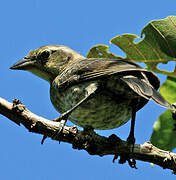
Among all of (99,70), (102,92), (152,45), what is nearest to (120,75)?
(99,70)

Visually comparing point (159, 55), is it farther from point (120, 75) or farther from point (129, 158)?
point (129, 158)

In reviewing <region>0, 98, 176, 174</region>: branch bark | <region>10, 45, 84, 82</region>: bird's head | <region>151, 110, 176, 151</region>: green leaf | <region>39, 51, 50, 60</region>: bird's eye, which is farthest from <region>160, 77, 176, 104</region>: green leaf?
<region>39, 51, 50, 60</region>: bird's eye

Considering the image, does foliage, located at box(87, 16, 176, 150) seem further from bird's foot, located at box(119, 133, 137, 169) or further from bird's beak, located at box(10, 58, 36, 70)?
bird's beak, located at box(10, 58, 36, 70)

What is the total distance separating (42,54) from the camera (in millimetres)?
5156

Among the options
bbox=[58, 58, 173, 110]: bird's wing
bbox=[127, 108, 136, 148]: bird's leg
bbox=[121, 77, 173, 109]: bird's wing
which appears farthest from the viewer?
bbox=[127, 108, 136, 148]: bird's leg

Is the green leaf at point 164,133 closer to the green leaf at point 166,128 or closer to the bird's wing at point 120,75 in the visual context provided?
the green leaf at point 166,128

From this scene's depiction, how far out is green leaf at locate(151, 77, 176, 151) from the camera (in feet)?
13.2

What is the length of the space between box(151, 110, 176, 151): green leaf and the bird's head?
5.21 ft

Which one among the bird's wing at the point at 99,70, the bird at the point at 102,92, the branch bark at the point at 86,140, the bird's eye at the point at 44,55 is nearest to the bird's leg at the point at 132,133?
the bird at the point at 102,92

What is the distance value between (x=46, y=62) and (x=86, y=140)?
2119 mm

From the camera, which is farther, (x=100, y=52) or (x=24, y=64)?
(x=24, y=64)

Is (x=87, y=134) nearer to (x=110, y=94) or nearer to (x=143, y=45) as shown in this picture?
(x=110, y=94)

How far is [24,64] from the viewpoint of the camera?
16.5ft

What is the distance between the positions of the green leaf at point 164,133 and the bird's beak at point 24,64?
1974 millimetres
